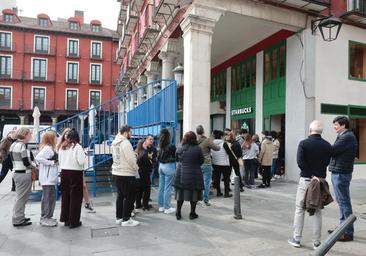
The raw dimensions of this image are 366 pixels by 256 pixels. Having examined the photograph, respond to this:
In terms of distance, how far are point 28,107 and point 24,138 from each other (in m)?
35.8

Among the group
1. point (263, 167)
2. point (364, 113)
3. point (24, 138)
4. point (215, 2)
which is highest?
point (215, 2)

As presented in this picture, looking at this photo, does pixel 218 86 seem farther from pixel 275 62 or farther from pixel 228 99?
pixel 275 62

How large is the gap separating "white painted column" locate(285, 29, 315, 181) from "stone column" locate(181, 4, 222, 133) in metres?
3.49

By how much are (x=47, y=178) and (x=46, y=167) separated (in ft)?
0.70

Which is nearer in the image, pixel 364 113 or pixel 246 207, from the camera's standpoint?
pixel 246 207

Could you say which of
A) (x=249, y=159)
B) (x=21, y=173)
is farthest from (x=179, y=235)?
(x=249, y=159)

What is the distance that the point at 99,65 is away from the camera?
41062mm

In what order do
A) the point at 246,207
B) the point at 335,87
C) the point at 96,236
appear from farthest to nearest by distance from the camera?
the point at 335,87
the point at 246,207
the point at 96,236

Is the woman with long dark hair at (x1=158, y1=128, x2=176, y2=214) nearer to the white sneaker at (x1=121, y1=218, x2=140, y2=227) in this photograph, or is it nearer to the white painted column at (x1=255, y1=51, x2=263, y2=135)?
the white sneaker at (x1=121, y1=218, x2=140, y2=227)

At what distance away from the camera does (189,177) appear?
6.00 meters

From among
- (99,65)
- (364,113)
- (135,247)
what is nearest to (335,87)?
(364,113)

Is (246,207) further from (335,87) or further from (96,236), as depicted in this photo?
(335,87)

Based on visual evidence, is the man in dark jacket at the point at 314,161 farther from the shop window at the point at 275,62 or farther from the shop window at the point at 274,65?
the shop window at the point at 274,65

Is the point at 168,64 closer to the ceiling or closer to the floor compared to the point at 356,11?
closer to the floor
